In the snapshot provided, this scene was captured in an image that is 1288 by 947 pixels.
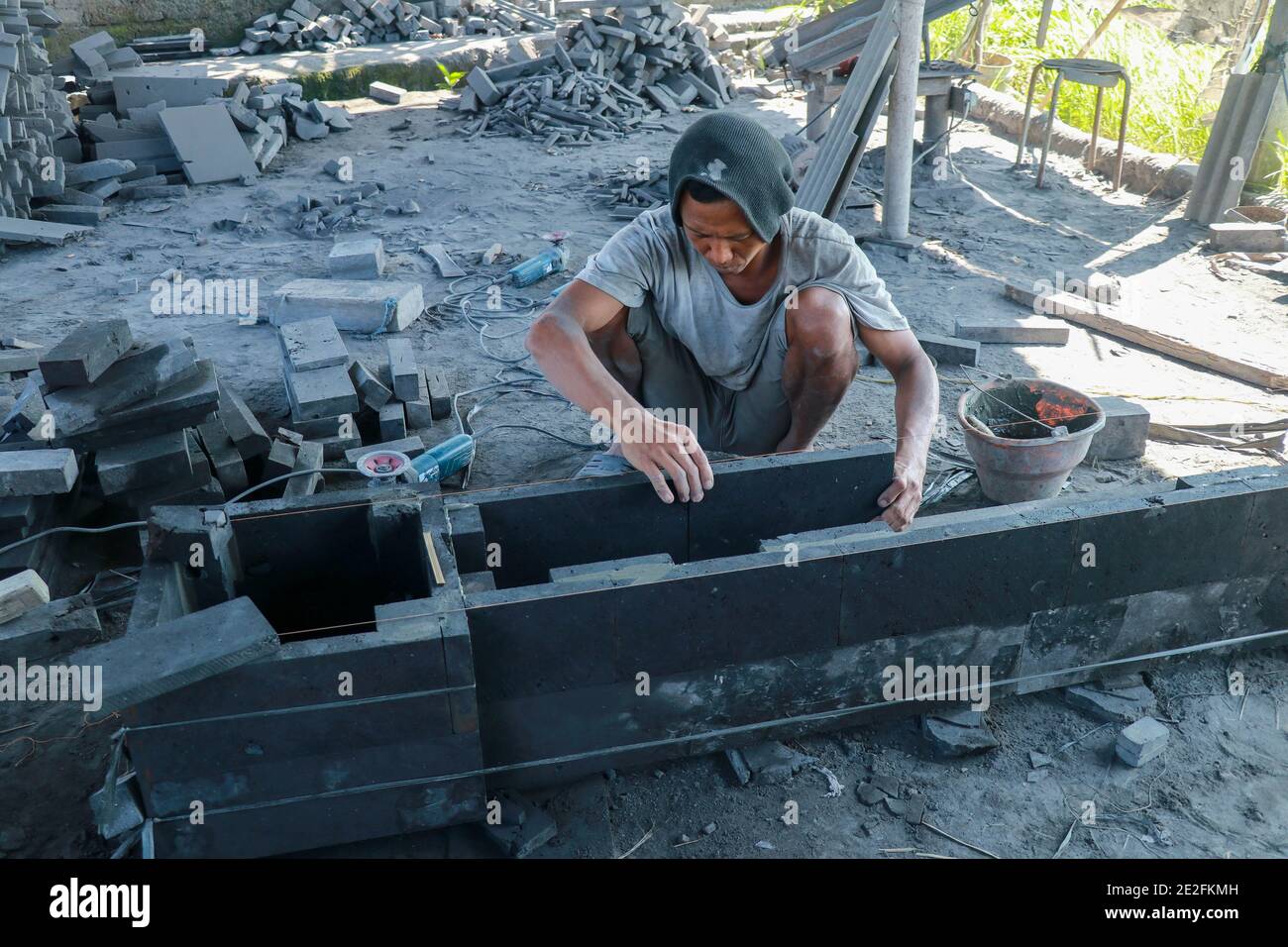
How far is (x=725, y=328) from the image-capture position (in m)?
3.50

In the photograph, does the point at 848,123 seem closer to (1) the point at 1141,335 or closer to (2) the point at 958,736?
(1) the point at 1141,335

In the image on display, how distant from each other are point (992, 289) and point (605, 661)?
4.96 meters

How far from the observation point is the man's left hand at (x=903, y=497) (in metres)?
2.95

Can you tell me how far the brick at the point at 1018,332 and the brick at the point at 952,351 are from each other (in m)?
0.22

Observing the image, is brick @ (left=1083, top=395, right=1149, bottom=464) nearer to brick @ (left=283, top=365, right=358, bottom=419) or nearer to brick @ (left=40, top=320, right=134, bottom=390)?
brick @ (left=283, top=365, right=358, bottom=419)

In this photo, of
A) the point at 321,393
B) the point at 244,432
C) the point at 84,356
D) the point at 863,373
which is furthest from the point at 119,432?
the point at 863,373

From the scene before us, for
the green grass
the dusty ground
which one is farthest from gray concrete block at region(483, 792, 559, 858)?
the green grass

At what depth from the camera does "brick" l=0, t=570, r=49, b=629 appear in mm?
3492

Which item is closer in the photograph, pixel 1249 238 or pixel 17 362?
pixel 17 362

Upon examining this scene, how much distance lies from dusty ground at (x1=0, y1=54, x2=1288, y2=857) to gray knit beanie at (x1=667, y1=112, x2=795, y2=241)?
4.98 ft

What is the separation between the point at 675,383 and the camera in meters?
3.71

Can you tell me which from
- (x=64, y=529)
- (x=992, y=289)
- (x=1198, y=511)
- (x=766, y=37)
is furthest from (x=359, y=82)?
(x=1198, y=511)

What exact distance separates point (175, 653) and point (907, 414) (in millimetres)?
2081

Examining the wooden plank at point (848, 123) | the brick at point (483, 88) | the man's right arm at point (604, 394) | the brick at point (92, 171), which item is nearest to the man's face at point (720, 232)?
the man's right arm at point (604, 394)
